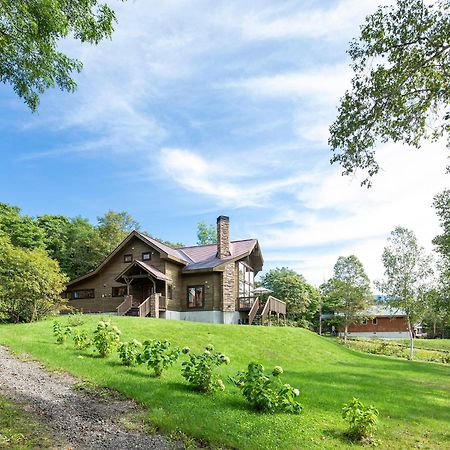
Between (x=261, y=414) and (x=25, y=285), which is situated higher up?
(x=25, y=285)

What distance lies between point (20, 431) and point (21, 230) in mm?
37698

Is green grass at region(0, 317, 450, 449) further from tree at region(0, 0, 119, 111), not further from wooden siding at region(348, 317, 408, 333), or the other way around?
wooden siding at region(348, 317, 408, 333)

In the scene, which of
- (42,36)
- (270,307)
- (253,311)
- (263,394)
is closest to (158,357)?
(263,394)

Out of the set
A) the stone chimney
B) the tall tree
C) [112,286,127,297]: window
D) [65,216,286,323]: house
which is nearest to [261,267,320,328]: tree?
[65,216,286,323]: house

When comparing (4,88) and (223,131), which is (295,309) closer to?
(223,131)

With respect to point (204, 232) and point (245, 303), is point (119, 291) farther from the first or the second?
point (204, 232)

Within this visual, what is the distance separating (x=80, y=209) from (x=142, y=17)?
43.8 m

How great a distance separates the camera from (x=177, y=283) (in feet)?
93.5

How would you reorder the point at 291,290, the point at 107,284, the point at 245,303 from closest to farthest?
the point at 245,303, the point at 107,284, the point at 291,290

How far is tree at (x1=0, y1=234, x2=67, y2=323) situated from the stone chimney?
1150 centimetres

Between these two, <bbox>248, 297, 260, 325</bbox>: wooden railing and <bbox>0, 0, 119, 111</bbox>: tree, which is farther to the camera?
<bbox>248, 297, 260, 325</bbox>: wooden railing

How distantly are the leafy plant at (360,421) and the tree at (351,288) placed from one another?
3518cm

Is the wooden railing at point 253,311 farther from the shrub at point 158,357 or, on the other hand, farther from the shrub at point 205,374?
the shrub at point 205,374

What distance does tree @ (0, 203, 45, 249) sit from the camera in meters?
38.6
